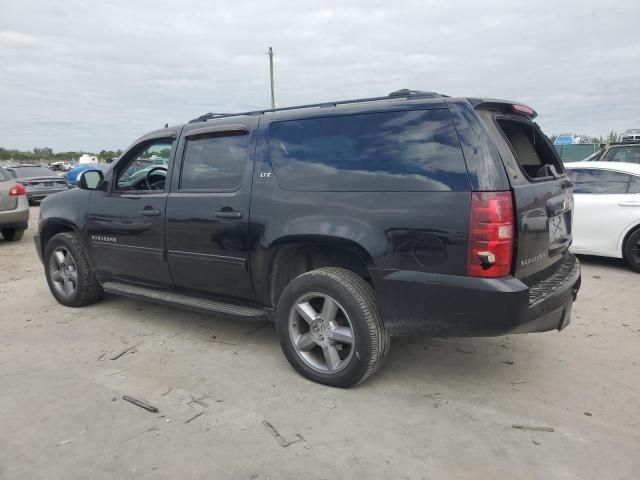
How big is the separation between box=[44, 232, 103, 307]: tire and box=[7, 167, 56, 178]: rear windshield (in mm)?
12918

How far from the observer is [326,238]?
3.32m

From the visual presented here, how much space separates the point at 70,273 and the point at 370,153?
372cm

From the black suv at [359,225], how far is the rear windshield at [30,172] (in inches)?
562

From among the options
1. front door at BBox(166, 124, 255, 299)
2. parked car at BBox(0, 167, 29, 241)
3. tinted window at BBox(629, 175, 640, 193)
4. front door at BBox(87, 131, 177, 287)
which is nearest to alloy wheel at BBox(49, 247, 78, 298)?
front door at BBox(87, 131, 177, 287)

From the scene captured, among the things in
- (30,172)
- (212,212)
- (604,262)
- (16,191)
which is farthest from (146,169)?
(30,172)

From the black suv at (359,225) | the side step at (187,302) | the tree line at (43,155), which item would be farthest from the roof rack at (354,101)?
the tree line at (43,155)

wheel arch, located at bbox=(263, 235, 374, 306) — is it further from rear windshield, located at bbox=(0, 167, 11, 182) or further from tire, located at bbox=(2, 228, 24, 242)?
tire, located at bbox=(2, 228, 24, 242)

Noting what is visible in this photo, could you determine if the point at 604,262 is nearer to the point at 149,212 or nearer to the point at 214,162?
the point at 214,162

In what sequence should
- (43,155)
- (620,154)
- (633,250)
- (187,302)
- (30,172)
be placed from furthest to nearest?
1. (43,155)
2. (30,172)
3. (620,154)
4. (633,250)
5. (187,302)

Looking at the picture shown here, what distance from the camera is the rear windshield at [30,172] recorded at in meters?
16.5

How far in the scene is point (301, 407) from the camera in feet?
10.5

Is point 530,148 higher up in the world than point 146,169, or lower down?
higher up

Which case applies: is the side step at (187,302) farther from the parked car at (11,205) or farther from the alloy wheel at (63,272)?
the parked car at (11,205)

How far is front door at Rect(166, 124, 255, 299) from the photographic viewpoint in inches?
149
